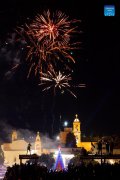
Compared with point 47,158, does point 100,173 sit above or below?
above

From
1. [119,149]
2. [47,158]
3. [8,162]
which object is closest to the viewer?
[47,158]

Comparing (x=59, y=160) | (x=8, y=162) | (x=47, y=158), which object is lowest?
(x=8, y=162)

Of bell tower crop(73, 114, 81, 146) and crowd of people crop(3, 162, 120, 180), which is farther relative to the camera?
bell tower crop(73, 114, 81, 146)

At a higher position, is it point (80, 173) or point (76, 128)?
point (80, 173)

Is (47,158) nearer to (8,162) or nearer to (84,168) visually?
(84,168)

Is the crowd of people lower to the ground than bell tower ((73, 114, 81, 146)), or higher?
higher

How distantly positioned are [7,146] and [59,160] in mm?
89152

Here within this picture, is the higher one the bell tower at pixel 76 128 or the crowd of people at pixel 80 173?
the crowd of people at pixel 80 173

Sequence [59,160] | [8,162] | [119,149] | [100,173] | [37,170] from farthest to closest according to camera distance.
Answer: [8,162], [119,149], [59,160], [37,170], [100,173]

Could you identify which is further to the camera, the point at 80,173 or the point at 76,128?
the point at 76,128

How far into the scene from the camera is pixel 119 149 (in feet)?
277

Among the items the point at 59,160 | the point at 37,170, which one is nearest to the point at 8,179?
the point at 37,170

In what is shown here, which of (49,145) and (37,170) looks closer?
(37,170)

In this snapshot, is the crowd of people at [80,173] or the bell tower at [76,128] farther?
the bell tower at [76,128]
